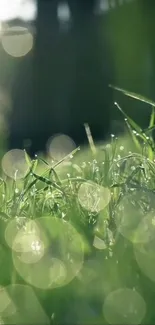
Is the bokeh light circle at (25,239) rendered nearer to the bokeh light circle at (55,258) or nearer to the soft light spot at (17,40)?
the bokeh light circle at (55,258)

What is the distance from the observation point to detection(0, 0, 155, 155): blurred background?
250 inches

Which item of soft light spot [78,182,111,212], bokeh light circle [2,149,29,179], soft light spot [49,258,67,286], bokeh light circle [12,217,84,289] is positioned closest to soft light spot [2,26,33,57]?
bokeh light circle [2,149,29,179]

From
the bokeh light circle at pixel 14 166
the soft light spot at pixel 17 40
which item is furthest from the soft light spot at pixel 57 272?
the soft light spot at pixel 17 40

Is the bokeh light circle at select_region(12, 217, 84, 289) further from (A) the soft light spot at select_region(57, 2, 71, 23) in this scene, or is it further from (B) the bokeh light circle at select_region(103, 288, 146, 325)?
(A) the soft light spot at select_region(57, 2, 71, 23)

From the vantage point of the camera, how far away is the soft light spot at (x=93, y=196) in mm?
1586

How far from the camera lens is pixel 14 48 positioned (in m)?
7.01

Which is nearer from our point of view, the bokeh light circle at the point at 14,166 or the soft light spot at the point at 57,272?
the soft light spot at the point at 57,272

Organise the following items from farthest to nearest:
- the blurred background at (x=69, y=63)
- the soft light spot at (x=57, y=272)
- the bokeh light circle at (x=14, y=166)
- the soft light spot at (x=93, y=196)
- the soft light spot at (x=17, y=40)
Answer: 1. the soft light spot at (x=17, y=40)
2. the blurred background at (x=69, y=63)
3. the bokeh light circle at (x=14, y=166)
4. the soft light spot at (x=93, y=196)
5. the soft light spot at (x=57, y=272)

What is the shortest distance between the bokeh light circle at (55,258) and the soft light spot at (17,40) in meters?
5.73

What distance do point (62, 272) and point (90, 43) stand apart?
5.93m

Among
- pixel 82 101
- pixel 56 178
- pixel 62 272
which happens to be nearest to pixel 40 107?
pixel 82 101

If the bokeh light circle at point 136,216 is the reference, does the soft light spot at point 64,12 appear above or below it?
below

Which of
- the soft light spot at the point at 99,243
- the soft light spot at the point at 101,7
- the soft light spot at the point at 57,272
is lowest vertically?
the soft light spot at the point at 101,7

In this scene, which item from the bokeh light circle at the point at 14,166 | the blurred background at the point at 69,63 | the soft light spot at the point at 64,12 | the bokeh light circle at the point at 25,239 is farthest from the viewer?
the soft light spot at the point at 64,12
